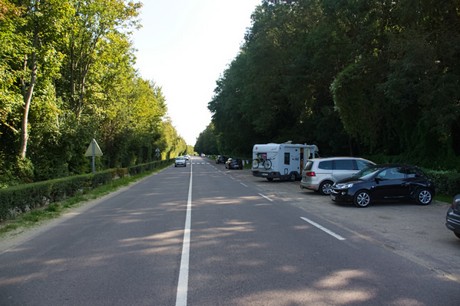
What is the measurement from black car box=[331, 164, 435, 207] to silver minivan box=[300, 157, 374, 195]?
3.45 metres

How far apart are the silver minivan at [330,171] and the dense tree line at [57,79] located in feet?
44.2

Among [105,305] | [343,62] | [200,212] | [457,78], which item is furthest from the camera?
[343,62]

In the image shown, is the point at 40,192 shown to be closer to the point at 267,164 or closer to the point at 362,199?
the point at 362,199

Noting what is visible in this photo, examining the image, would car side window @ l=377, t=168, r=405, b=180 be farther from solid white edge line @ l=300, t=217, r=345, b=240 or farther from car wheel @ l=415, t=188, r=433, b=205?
solid white edge line @ l=300, t=217, r=345, b=240

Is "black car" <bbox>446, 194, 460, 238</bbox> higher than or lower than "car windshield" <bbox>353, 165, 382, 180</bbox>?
lower

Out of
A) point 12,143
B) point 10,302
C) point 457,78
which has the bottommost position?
point 10,302

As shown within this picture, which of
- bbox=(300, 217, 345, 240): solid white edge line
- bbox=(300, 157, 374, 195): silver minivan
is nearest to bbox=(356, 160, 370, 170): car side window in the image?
bbox=(300, 157, 374, 195): silver minivan

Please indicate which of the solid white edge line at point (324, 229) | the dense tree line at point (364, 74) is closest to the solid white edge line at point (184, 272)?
the solid white edge line at point (324, 229)

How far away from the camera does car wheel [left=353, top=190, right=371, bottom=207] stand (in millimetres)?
13633

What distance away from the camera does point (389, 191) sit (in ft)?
45.9

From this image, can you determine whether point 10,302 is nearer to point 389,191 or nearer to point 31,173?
point 389,191

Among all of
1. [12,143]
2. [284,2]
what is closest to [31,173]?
[12,143]

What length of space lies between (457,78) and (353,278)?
14600 mm

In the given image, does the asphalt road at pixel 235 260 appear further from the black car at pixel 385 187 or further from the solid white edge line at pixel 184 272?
the black car at pixel 385 187
